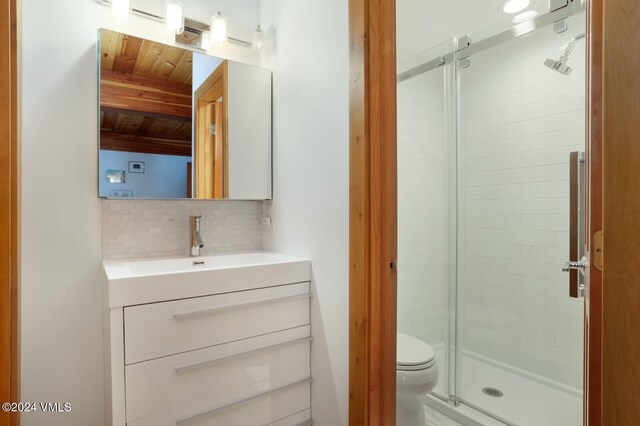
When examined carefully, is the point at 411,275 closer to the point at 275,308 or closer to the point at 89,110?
the point at 275,308

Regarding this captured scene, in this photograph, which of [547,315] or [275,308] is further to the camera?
[547,315]

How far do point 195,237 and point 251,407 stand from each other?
88 cm

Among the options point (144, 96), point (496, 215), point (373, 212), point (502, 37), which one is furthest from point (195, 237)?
point (502, 37)

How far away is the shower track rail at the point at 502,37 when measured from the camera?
178 centimetres

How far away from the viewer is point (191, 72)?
1853mm

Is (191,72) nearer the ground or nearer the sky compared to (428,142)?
nearer the sky

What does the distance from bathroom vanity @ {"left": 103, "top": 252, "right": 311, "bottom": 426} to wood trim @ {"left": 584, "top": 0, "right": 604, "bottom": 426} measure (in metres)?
1.17

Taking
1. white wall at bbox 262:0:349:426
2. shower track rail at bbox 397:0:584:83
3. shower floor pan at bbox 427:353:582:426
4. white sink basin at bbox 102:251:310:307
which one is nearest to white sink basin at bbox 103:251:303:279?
white sink basin at bbox 102:251:310:307

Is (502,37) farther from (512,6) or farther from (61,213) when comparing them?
(61,213)

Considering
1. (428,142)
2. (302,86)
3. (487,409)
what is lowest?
(487,409)

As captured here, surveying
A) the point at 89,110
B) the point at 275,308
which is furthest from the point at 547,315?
the point at 89,110

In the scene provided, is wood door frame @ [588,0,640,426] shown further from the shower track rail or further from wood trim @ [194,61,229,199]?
wood trim @ [194,61,229,199]

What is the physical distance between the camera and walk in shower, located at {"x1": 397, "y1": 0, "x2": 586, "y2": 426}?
1906mm

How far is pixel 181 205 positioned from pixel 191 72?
28.0 inches
